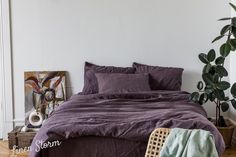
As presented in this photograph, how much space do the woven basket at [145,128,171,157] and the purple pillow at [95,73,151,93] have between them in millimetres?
1831

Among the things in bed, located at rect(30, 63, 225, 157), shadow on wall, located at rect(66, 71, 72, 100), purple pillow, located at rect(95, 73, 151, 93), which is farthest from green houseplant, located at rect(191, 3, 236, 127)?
shadow on wall, located at rect(66, 71, 72, 100)

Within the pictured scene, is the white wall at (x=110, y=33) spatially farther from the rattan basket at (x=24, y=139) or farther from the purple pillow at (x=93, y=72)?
the rattan basket at (x=24, y=139)

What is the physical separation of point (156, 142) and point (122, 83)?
76.7 inches

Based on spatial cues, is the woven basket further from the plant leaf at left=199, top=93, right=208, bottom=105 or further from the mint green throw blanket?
the plant leaf at left=199, top=93, right=208, bottom=105

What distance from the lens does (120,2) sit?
15.2 feet

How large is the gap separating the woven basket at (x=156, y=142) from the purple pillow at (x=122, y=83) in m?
1.83

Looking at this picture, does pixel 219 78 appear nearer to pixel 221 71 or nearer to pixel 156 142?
pixel 221 71

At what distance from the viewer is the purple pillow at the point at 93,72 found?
4445 millimetres

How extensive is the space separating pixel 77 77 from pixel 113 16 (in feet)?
3.03

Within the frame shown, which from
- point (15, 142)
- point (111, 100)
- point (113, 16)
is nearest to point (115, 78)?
point (111, 100)

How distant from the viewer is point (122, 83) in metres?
4.28

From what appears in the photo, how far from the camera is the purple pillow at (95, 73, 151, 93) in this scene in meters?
4.24

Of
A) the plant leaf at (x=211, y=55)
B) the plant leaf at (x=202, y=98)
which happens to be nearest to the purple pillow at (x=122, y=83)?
the plant leaf at (x=202, y=98)

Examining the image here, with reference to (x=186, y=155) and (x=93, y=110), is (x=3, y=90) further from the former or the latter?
(x=186, y=155)
